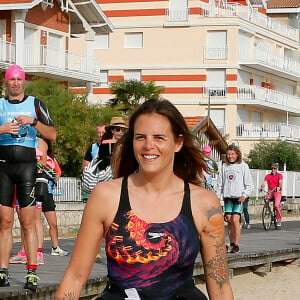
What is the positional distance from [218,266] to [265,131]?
6979cm

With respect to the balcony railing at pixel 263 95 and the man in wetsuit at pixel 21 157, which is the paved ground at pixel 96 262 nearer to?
the man in wetsuit at pixel 21 157

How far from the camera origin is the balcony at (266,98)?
73.1 meters

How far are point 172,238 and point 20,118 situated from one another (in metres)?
5.48

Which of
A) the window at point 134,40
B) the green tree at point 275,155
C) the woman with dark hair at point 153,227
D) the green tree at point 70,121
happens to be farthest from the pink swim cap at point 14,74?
the window at point 134,40

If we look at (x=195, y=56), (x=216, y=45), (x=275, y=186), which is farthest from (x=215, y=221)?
(x=216, y=45)

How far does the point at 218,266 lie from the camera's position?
18.3ft

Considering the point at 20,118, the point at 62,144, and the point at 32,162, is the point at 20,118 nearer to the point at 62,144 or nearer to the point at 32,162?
the point at 32,162

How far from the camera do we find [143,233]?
17.3 feet

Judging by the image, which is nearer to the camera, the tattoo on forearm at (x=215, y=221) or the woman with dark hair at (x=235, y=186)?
the tattoo on forearm at (x=215, y=221)

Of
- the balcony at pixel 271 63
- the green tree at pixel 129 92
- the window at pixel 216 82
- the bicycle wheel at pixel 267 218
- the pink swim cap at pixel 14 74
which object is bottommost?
the bicycle wheel at pixel 267 218

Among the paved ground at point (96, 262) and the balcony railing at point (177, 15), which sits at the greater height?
the balcony railing at point (177, 15)

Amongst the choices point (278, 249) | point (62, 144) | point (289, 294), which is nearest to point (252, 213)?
point (62, 144)

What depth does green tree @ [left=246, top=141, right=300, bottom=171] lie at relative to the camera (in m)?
63.0

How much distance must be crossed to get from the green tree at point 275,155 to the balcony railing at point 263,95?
710cm
